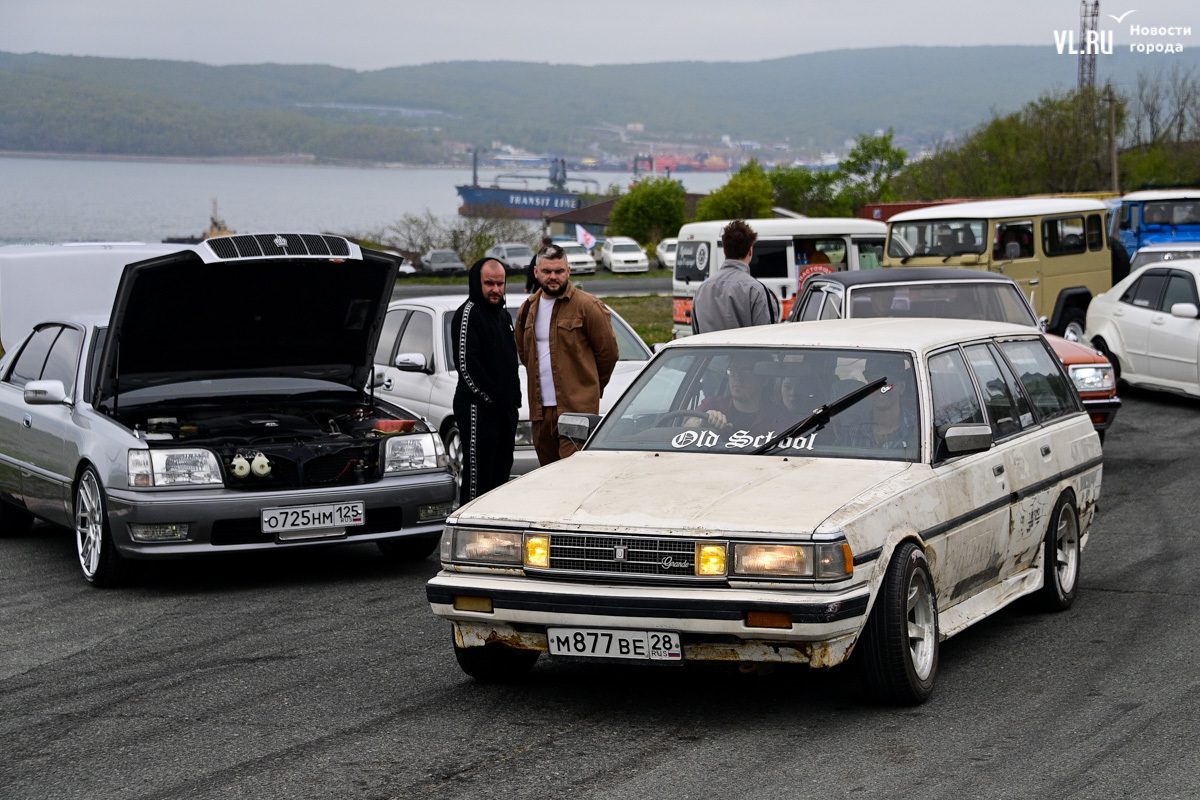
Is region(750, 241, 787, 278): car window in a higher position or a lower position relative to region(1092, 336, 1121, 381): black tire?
higher

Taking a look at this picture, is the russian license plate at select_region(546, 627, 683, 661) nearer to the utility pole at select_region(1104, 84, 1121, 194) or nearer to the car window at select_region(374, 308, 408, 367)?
the car window at select_region(374, 308, 408, 367)

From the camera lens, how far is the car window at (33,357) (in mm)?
9422

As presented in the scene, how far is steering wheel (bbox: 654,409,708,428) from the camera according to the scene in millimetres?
6141

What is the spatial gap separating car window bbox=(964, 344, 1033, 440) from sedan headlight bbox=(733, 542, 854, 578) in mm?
1706

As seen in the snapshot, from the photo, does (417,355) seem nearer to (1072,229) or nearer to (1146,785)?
(1146,785)

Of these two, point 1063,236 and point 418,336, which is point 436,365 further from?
point 1063,236

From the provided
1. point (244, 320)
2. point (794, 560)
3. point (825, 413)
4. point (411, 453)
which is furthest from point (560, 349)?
point (794, 560)

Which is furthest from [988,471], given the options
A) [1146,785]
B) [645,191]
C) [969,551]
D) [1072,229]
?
[645,191]

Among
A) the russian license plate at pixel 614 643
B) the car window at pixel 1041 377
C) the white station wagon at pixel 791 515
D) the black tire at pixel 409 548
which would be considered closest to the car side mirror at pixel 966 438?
the white station wagon at pixel 791 515

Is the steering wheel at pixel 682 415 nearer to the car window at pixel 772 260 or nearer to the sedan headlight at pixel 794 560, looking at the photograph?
the sedan headlight at pixel 794 560

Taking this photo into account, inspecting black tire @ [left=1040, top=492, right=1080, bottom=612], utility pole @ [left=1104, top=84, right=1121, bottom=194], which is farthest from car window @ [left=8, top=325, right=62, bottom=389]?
utility pole @ [left=1104, top=84, right=1121, bottom=194]

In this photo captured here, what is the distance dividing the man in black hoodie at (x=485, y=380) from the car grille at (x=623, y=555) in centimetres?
328

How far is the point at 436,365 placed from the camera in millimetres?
11719

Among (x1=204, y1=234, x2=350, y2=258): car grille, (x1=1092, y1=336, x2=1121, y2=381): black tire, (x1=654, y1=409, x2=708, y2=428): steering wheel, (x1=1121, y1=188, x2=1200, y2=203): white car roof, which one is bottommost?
(x1=1092, y1=336, x2=1121, y2=381): black tire
